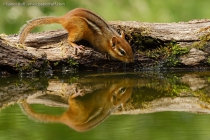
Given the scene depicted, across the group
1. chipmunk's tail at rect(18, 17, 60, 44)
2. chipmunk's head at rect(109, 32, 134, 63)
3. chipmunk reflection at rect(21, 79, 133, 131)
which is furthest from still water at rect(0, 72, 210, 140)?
chipmunk's tail at rect(18, 17, 60, 44)

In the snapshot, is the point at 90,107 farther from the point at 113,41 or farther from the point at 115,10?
the point at 115,10

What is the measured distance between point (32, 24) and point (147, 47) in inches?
51.9

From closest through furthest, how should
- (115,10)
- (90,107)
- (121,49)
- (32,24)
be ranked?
(90,107) < (121,49) < (32,24) < (115,10)

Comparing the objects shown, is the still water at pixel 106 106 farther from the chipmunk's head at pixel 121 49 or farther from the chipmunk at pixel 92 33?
the chipmunk at pixel 92 33

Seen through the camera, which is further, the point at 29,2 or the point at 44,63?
the point at 29,2

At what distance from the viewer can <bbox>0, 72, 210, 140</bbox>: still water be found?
9.70 feet

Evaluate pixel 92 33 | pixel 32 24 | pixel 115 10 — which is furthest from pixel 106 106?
pixel 115 10

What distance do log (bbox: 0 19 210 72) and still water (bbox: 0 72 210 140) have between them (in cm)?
27

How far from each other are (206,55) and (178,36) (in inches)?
14.7

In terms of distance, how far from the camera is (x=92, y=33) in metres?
5.91

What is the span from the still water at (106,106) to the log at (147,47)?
270 millimetres

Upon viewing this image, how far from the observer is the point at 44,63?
5.48m

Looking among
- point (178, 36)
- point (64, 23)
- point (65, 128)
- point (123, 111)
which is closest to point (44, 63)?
point (64, 23)

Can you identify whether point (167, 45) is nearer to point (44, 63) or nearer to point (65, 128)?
point (44, 63)
